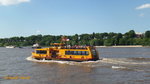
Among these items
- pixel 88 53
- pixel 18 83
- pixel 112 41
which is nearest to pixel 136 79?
pixel 18 83

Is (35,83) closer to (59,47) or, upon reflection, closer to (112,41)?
(59,47)

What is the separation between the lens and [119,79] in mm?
29281

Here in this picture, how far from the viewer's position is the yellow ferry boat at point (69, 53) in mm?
47969

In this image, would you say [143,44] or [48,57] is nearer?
[48,57]

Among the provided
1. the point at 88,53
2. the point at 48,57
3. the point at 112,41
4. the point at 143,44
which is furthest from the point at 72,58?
the point at 112,41

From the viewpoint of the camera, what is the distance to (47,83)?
92.9 ft

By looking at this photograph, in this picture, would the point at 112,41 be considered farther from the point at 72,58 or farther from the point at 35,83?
the point at 35,83

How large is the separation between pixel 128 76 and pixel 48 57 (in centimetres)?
2834

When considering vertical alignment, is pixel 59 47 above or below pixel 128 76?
above

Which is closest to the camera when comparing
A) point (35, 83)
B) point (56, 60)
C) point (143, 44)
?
point (35, 83)

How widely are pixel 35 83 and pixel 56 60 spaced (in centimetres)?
2502

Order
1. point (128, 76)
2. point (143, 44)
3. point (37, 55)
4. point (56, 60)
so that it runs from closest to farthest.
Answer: point (128, 76), point (56, 60), point (37, 55), point (143, 44)

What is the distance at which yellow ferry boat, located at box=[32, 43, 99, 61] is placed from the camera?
1889 inches

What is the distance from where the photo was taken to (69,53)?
5112 centimetres
